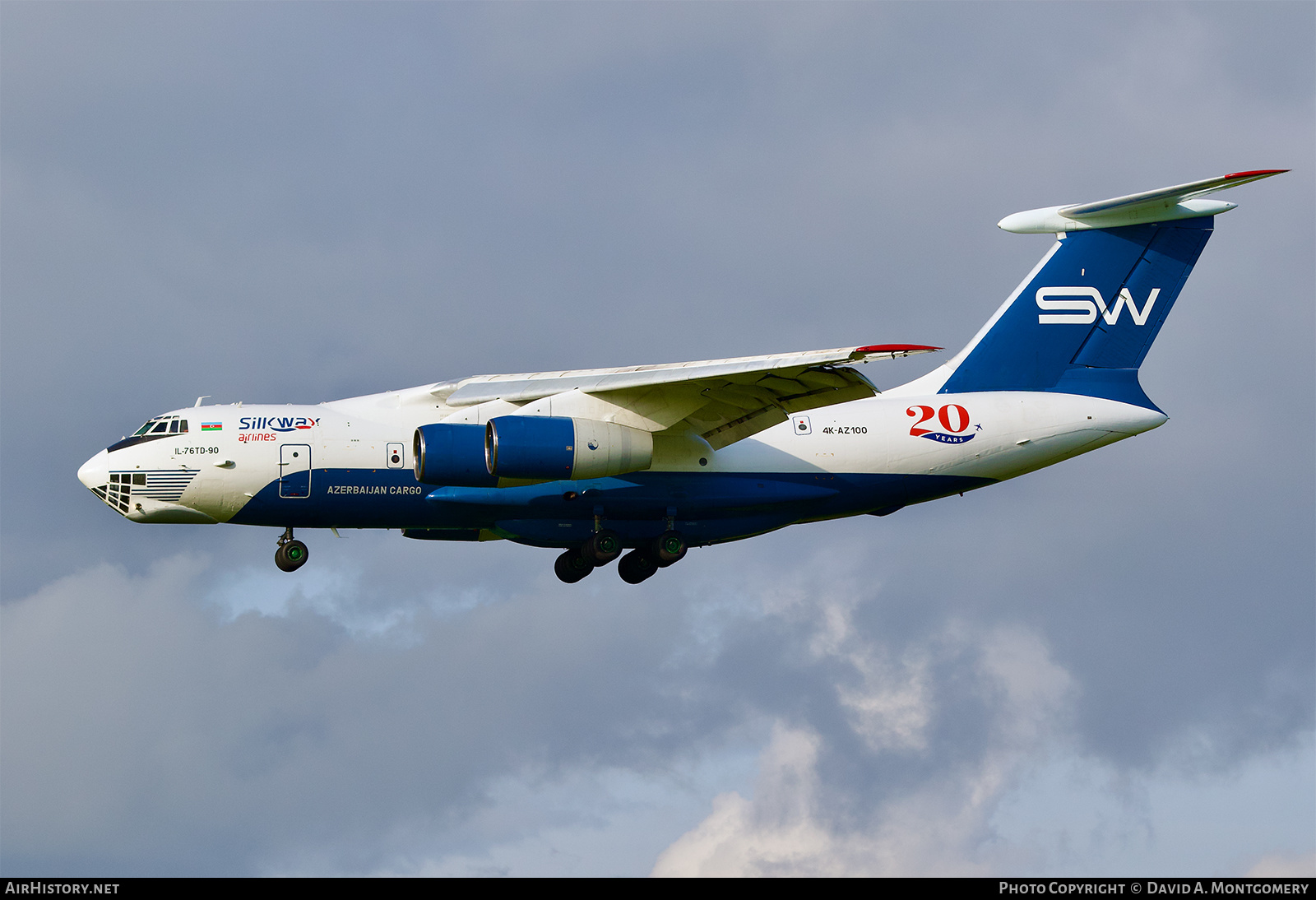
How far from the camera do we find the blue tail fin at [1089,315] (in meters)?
24.2

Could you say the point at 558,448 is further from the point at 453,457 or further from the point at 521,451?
the point at 453,457

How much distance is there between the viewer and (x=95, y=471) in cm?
2202

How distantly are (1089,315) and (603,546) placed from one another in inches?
299

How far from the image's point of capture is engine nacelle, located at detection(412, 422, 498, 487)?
21.1 m

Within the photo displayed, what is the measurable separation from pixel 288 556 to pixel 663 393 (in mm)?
Answer: 5250

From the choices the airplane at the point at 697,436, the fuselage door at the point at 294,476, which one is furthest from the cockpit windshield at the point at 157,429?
the fuselage door at the point at 294,476

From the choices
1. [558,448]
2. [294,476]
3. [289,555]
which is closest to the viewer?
[558,448]

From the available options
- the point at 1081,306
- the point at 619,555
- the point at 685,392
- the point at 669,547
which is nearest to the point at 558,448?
the point at 685,392

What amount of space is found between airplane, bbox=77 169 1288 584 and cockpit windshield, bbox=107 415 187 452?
3cm

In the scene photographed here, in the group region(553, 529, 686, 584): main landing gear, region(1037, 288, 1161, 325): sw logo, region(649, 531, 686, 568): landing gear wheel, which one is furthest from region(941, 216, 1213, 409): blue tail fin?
region(553, 529, 686, 584): main landing gear

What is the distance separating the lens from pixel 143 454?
21859 millimetres
